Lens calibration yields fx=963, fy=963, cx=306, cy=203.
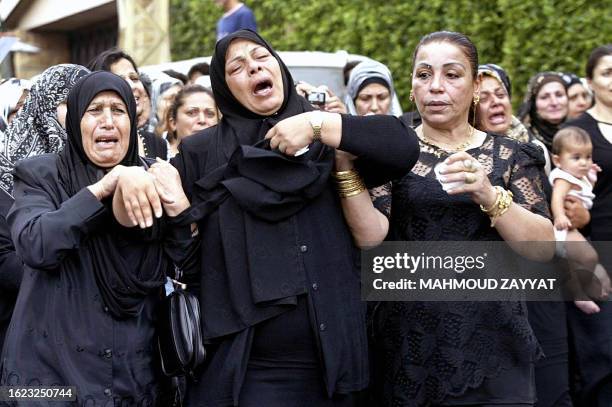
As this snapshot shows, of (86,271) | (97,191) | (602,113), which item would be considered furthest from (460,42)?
(602,113)

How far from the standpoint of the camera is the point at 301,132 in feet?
11.6

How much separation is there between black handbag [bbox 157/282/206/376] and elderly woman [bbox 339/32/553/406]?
702 mm

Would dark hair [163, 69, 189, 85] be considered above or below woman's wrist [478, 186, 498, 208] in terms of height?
above

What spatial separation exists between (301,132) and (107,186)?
30.2 inches

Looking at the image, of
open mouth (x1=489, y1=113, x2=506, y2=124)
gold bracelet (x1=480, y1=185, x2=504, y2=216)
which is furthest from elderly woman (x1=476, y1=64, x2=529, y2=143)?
gold bracelet (x1=480, y1=185, x2=504, y2=216)

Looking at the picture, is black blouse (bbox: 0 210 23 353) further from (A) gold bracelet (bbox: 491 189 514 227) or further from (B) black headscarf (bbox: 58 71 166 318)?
(A) gold bracelet (bbox: 491 189 514 227)

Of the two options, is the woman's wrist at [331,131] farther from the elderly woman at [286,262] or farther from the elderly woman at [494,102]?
the elderly woman at [494,102]

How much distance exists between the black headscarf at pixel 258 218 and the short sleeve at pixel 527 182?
0.78 metres

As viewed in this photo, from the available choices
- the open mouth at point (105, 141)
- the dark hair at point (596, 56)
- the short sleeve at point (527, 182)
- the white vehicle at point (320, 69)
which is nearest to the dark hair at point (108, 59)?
the white vehicle at point (320, 69)

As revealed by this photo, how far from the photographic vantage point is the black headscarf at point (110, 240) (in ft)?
12.1

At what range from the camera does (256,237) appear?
3.61 m

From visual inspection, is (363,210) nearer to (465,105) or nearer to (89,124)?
(465,105)

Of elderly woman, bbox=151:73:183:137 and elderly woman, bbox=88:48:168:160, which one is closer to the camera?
elderly woman, bbox=88:48:168:160

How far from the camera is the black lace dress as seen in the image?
3764mm
